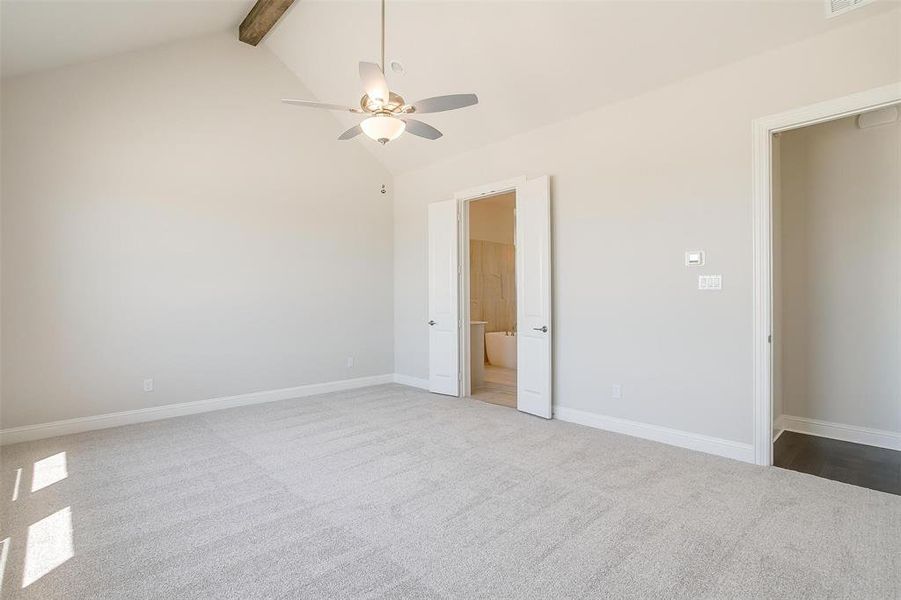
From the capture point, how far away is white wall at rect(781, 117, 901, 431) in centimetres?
352

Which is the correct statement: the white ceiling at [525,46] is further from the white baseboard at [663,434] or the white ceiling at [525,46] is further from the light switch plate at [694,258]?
the white baseboard at [663,434]

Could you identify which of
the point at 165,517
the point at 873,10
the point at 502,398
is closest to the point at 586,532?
the point at 165,517

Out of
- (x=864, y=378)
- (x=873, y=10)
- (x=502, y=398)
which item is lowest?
(x=502, y=398)

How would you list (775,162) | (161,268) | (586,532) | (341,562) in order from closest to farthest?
(341,562) < (586,532) < (775,162) < (161,268)

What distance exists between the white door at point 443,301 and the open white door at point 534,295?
0.99 meters

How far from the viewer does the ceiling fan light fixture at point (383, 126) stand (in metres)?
2.82

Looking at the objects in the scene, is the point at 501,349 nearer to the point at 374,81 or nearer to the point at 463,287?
the point at 463,287

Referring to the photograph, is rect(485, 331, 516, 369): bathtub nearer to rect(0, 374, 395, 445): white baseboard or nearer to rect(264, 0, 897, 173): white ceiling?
rect(0, 374, 395, 445): white baseboard

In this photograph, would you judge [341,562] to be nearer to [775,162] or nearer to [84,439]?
[84,439]

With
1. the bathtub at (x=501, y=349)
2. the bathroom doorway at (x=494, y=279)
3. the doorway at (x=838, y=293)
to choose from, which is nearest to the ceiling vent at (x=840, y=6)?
the doorway at (x=838, y=293)

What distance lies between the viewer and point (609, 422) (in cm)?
399

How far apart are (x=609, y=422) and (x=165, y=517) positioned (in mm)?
3429

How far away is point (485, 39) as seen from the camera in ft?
12.6

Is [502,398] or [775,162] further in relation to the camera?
[502,398]
